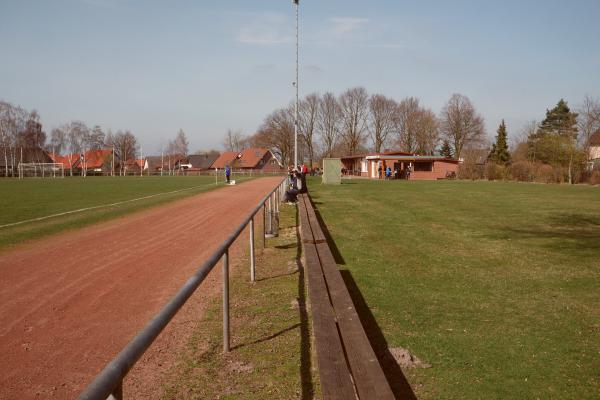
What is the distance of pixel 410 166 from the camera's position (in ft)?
180

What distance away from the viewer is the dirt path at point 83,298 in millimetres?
3861

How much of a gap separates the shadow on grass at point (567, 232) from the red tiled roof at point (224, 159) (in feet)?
309

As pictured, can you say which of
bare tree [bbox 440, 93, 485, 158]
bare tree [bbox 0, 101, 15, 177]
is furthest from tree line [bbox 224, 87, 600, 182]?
bare tree [bbox 0, 101, 15, 177]

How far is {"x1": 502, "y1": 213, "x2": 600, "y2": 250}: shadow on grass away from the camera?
32.2 ft

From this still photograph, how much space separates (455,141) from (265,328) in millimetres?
76460

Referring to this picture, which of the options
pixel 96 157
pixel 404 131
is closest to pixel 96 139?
pixel 96 157

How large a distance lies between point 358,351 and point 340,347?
14 cm

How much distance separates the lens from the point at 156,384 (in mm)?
3564

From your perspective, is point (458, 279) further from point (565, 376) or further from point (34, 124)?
point (34, 124)

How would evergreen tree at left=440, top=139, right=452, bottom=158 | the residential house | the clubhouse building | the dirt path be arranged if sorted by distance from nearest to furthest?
1. the dirt path
2. the clubhouse building
3. the residential house
4. evergreen tree at left=440, top=139, right=452, bottom=158

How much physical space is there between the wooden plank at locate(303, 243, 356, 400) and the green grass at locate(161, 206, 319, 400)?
0.35 m

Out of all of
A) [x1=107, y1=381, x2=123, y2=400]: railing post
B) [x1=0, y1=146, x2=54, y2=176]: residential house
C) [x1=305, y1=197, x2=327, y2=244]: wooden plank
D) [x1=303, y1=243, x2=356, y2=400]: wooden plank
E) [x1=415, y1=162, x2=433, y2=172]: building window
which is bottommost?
[x1=303, y1=243, x2=356, y2=400]: wooden plank

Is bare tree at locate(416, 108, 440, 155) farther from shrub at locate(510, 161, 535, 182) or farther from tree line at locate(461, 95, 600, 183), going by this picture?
shrub at locate(510, 161, 535, 182)

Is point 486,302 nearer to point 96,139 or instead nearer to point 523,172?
point 523,172
